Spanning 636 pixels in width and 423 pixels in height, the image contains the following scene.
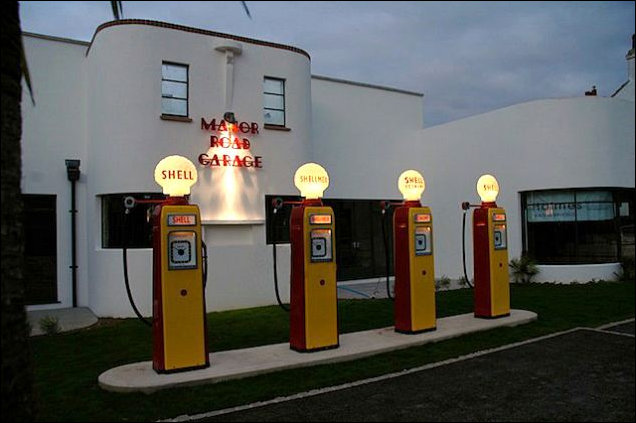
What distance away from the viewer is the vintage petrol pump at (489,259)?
8484 millimetres

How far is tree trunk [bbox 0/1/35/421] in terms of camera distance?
224 centimetres

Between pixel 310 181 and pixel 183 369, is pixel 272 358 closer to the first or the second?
pixel 183 369

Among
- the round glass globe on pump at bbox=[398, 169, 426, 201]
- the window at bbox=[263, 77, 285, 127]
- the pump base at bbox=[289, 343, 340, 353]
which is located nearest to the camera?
the pump base at bbox=[289, 343, 340, 353]

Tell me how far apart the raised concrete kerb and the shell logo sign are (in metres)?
1.94

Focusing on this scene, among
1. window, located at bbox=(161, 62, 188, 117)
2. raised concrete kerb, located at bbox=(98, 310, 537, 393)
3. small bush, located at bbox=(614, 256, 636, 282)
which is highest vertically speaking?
window, located at bbox=(161, 62, 188, 117)

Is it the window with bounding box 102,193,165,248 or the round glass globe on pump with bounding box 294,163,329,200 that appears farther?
the window with bounding box 102,193,165,248

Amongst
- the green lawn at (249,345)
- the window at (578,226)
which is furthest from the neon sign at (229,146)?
the window at (578,226)

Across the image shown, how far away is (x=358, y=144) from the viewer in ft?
48.5

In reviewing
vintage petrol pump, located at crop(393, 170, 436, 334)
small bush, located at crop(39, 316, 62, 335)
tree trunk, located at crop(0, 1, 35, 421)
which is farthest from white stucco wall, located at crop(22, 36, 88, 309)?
tree trunk, located at crop(0, 1, 35, 421)

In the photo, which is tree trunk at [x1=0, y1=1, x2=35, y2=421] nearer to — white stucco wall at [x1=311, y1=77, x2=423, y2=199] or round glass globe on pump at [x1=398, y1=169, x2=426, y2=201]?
round glass globe on pump at [x1=398, y1=169, x2=426, y2=201]

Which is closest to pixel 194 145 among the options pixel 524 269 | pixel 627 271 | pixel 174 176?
pixel 174 176

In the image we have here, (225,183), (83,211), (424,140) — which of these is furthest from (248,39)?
(424,140)

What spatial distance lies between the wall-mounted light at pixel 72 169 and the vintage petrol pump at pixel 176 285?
5643 millimetres

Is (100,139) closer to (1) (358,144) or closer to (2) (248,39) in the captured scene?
(2) (248,39)
